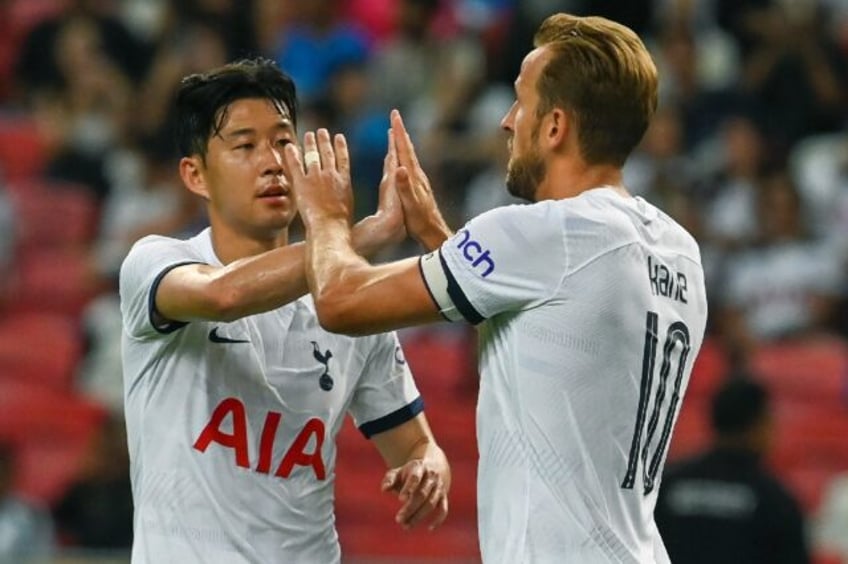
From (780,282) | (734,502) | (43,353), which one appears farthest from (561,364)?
(43,353)

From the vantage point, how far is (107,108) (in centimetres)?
1337

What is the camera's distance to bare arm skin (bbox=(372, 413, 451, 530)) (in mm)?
5211

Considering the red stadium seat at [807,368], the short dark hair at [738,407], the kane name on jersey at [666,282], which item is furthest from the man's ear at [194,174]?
the red stadium seat at [807,368]

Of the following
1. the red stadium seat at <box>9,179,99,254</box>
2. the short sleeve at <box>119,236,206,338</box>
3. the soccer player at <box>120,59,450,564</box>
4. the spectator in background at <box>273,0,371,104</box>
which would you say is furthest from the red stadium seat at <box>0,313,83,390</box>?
the short sleeve at <box>119,236,206,338</box>

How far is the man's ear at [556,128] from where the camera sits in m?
4.82

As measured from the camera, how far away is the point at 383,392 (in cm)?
566

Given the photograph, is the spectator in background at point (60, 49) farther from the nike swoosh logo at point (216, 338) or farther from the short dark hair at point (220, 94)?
the nike swoosh logo at point (216, 338)

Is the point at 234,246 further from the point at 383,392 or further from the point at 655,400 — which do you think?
the point at 655,400

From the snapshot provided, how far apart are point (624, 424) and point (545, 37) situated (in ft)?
3.31

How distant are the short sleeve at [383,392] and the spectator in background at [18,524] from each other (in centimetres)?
435

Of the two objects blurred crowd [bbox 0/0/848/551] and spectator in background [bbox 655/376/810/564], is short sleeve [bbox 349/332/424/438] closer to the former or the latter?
spectator in background [bbox 655/376/810/564]

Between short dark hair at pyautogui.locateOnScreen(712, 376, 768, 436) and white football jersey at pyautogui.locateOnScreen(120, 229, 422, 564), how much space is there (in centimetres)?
266

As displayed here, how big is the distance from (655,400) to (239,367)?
1173 mm

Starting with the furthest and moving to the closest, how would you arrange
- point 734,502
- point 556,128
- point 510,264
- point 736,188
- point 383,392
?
point 736,188, point 734,502, point 383,392, point 556,128, point 510,264
